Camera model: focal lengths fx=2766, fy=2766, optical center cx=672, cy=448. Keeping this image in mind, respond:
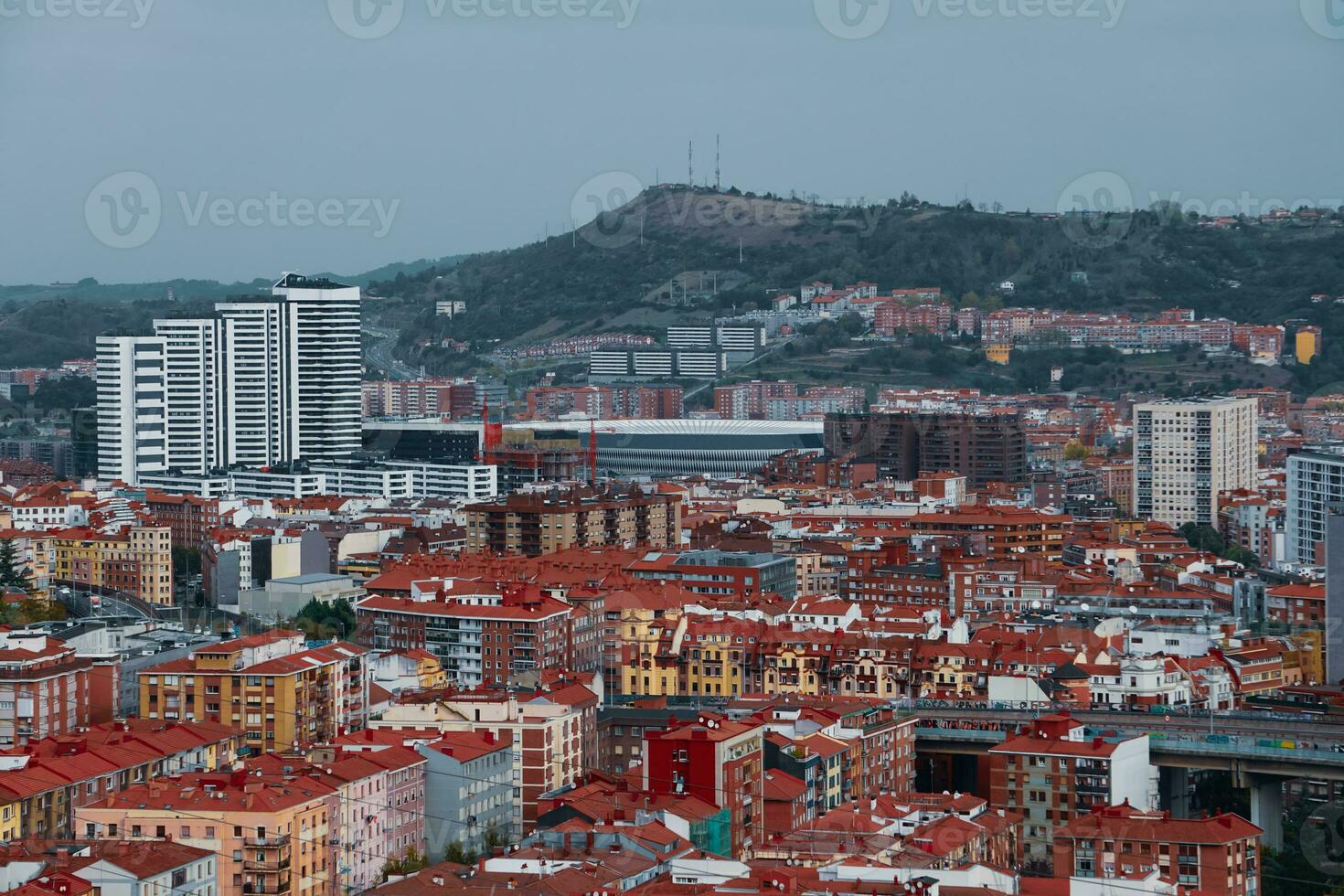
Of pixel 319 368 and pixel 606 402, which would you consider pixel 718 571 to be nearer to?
pixel 319 368

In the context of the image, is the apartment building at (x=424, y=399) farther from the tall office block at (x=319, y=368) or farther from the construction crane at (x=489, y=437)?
the construction crane at (x=489, y=437)

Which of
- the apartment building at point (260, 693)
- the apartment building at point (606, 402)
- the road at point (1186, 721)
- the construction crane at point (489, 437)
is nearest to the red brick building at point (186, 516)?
the construction crane at point (489, 437)

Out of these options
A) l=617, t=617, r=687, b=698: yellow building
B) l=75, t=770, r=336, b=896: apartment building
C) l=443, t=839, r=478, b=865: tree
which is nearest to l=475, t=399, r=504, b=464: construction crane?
l=617, t=617, r=687, b=698: yellow building

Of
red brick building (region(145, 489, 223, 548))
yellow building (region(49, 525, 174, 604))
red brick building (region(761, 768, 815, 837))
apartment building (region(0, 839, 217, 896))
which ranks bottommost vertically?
red brick building (region(761, 768, 815, 837))

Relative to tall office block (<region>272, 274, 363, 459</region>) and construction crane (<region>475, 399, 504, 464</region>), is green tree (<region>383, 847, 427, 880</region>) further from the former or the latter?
tall office block (<region>272, 274, 363, 459</region>)

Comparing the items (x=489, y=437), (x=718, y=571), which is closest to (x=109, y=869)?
(x=718, y=571)
